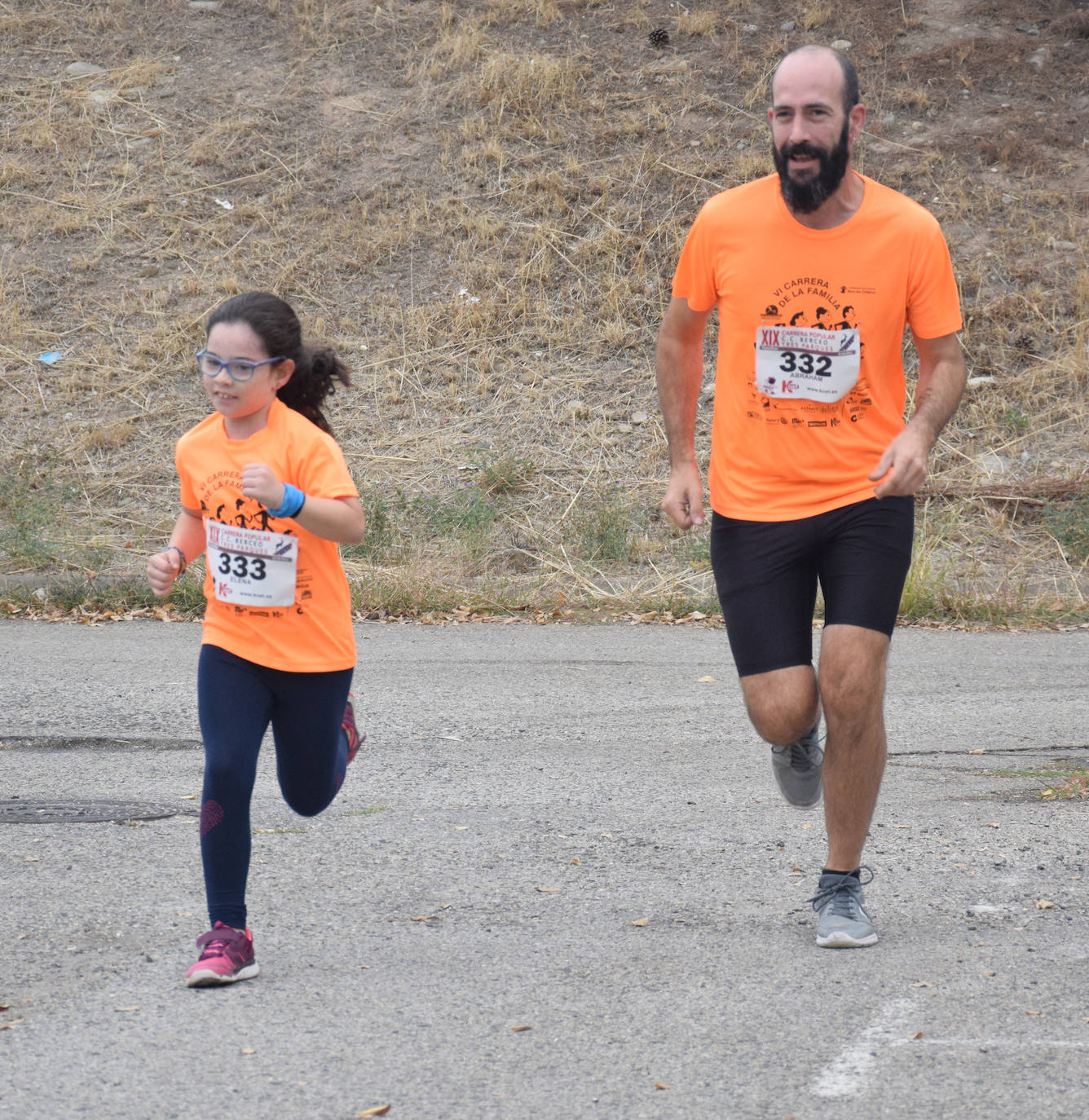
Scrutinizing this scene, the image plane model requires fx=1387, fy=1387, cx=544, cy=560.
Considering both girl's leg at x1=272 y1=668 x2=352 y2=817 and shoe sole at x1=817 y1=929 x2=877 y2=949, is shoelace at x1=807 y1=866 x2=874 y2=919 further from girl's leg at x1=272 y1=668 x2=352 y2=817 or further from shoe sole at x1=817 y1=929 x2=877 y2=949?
girl's leg at x1=272 y1=668 x2=352 y2=817

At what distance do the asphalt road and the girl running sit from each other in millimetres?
402

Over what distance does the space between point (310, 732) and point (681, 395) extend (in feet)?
5.10

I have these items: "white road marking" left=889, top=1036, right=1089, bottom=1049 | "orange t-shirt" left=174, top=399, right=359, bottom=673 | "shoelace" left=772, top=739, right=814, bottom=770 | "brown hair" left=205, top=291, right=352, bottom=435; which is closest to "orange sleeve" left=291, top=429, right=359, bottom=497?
"orange t-shirt" left=174, top=399, right=359, bottom=673

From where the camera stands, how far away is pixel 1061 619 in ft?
31.6

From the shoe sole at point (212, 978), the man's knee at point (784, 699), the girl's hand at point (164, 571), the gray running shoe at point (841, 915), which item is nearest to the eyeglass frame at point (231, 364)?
the girl's hand at point (164, 571)

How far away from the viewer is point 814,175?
382cm

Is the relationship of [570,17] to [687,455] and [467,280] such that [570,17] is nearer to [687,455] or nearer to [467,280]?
[467,280]

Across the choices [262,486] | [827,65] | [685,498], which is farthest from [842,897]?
[827,65]

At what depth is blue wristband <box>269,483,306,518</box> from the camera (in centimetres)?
346

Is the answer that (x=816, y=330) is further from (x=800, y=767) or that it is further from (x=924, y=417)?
(x=800, y=767)

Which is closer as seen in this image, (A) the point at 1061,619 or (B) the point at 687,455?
(B) the point at 687,455

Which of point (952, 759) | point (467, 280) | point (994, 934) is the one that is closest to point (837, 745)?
point (994, 934)

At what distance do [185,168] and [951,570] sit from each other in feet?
38.9

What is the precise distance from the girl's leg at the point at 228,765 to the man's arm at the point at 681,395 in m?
1.36
